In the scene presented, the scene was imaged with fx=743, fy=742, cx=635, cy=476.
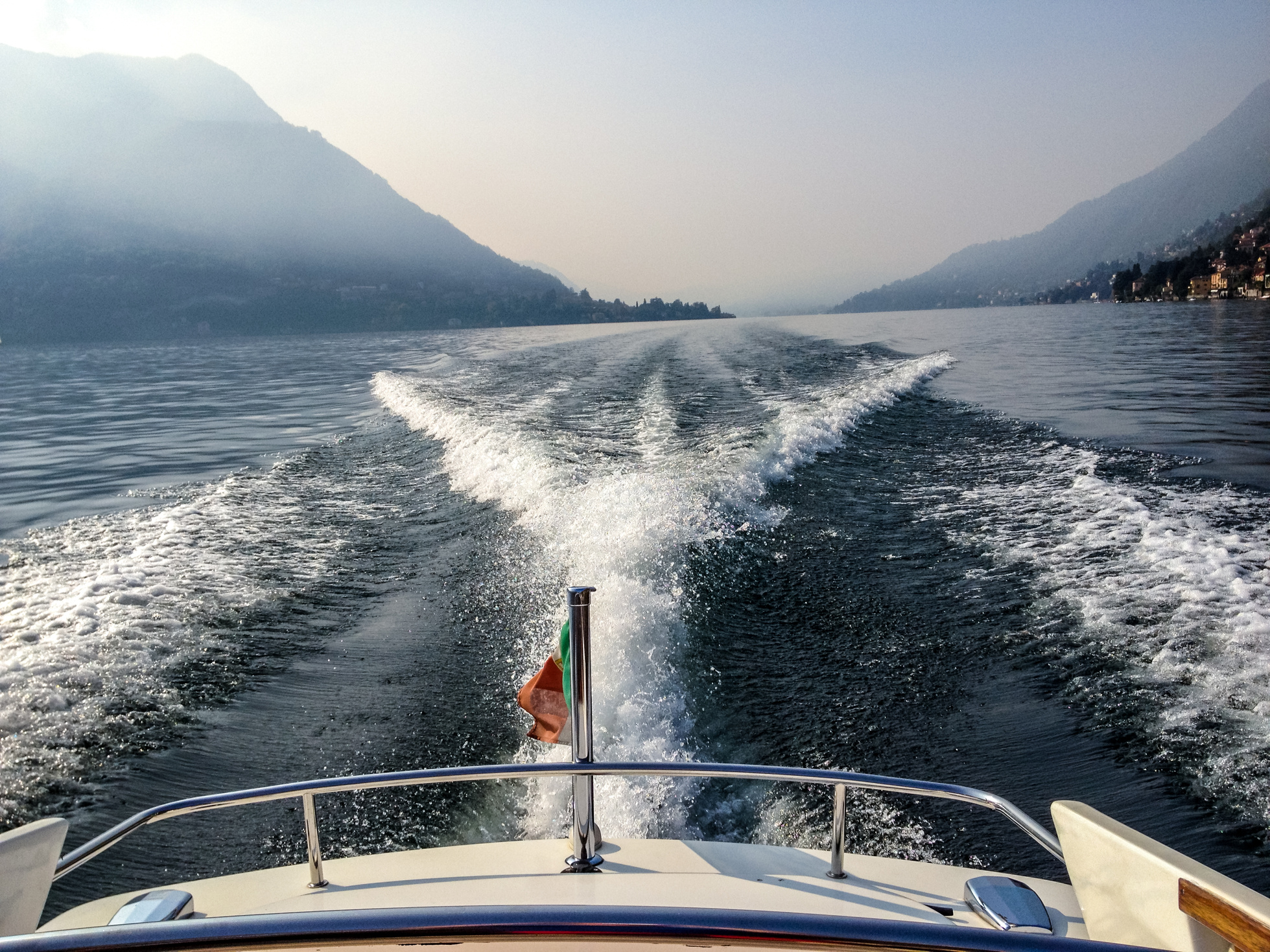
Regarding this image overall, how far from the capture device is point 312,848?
85.2 inches

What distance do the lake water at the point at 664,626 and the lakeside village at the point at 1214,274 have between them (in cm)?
10723

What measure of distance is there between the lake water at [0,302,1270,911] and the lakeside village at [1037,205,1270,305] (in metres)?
107

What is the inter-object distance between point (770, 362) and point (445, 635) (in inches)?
806

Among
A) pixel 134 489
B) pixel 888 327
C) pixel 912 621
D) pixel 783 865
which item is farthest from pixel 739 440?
pixel 888 327

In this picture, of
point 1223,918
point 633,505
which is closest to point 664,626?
point 633,505

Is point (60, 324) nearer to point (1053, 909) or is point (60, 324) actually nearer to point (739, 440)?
point (739, 440)

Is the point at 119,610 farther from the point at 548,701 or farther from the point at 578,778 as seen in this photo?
the point at 578,778

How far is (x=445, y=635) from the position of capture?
5.71m

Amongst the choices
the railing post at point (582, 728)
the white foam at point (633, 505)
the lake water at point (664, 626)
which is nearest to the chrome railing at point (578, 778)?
the railing post at point (582, 728)

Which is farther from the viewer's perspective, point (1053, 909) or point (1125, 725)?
point (1125, 725)

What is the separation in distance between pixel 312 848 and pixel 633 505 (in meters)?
6.17

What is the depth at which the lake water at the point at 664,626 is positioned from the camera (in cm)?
370

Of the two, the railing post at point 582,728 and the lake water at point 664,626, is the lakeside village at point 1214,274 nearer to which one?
the lake water at point 664,626

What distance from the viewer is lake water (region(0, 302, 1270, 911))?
370 cm
